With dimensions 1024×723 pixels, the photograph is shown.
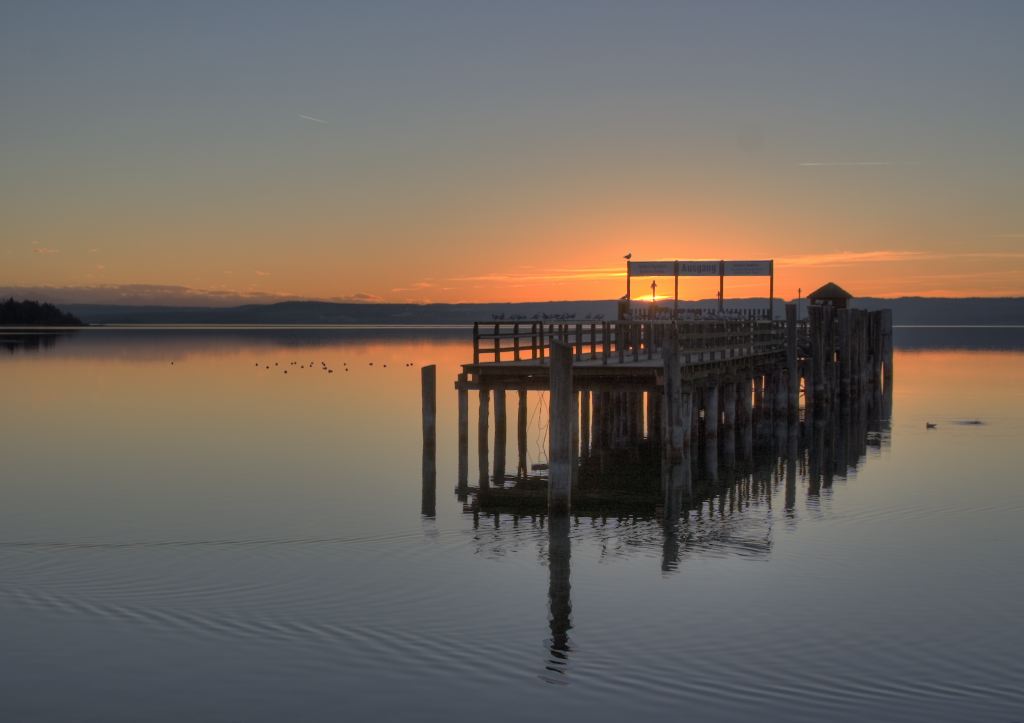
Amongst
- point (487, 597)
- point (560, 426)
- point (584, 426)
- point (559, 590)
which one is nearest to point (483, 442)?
point (584, 426)

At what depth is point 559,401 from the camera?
20422 mm

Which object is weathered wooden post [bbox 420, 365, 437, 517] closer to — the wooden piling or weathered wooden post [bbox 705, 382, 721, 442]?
the wooden piling

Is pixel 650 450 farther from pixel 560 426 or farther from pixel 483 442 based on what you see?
pixel 560 426

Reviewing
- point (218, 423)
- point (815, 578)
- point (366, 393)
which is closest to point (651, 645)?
point (815, 578)

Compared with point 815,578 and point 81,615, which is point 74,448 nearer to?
point 81,615

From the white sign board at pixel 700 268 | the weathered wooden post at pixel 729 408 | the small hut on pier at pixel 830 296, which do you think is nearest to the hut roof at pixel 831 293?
the small hut on pier at pixel 830 296

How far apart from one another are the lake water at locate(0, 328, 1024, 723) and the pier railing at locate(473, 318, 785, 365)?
358 centimetres

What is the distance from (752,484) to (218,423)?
23.5 m

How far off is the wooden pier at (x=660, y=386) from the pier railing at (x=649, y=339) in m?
0.06

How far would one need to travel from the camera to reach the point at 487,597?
16.6 metres

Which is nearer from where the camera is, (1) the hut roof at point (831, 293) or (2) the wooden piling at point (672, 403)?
(2) the wooden piling at point (672, 403)

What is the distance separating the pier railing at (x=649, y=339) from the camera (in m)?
27.0

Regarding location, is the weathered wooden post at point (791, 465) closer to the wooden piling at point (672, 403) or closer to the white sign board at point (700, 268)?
the wooden piling at point (672, 403)

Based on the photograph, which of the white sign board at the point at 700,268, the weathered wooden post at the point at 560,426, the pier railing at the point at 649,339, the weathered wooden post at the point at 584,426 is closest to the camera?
the weathered wooden post at the point at 560,426
